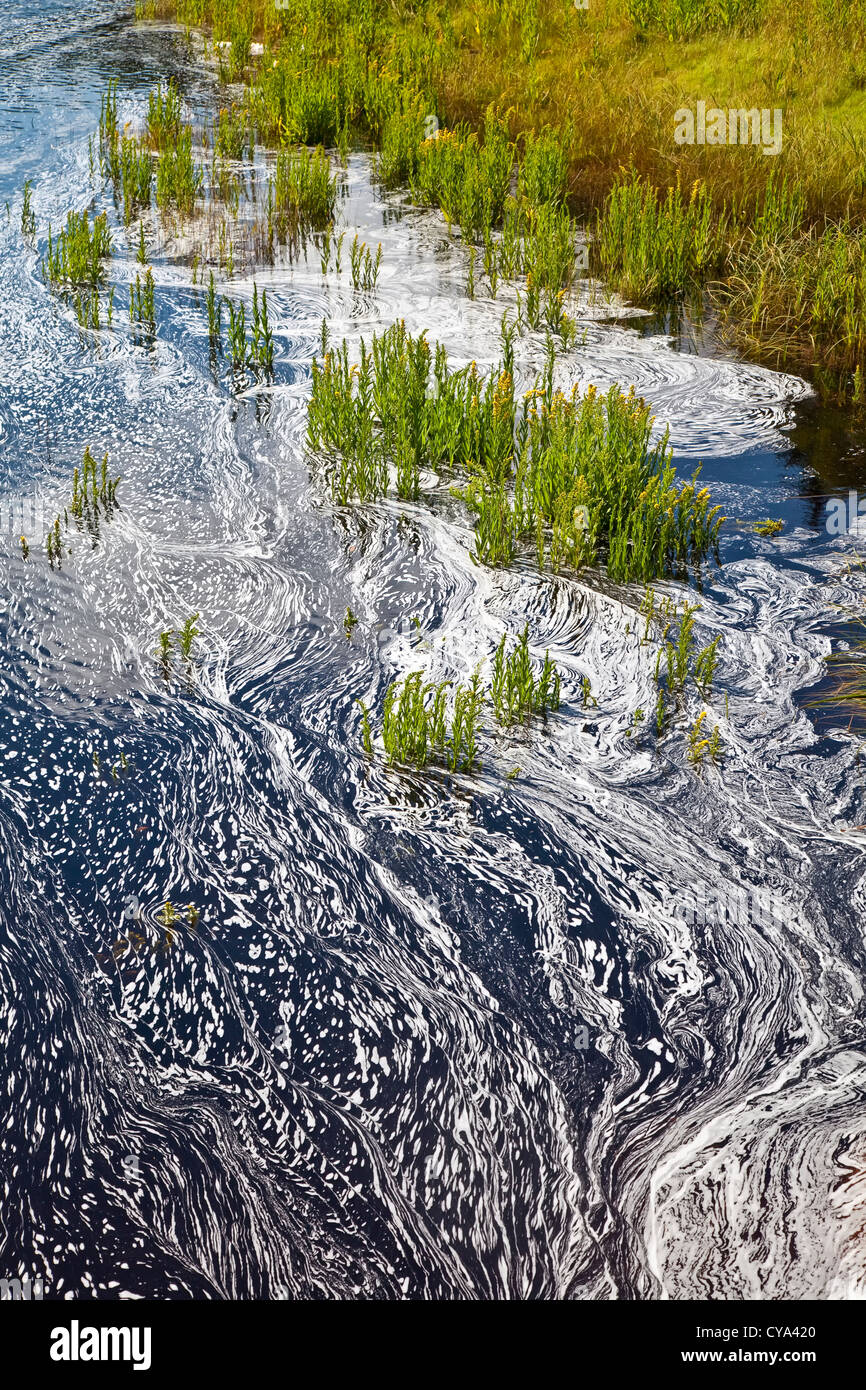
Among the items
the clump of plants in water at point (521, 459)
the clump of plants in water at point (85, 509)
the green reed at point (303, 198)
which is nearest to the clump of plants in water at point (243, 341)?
the clump of plants in water at point (521, 459)

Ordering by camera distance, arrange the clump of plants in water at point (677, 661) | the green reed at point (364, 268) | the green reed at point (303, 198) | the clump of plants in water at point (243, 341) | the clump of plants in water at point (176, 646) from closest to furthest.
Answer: the clump of plants in water at point (677, 661) → the clump of plants in water at point (176, 646) → the clump of plants in water at point (243, 341) → the green reed at point (364, 268) → the green reed at point (303, 198)

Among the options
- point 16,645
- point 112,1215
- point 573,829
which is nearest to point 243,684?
point 16,645

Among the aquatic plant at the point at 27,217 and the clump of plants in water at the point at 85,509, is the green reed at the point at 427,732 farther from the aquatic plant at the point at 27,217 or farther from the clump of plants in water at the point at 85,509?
the aquatic plant at the point at 27,217

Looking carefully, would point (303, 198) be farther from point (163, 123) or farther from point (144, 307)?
point (144, 307)

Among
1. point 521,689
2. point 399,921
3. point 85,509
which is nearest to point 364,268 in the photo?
point 85,509

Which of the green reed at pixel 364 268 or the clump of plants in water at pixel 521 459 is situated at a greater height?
the green reed at pixel 364 268

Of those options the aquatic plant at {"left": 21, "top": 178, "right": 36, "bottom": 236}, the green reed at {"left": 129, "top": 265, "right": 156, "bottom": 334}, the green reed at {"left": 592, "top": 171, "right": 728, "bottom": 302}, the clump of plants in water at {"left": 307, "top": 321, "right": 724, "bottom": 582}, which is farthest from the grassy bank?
the aquatic plant at {"left": 21, "top": 178, "right": 36, "bottom": 236}
